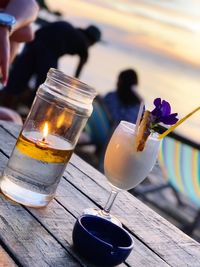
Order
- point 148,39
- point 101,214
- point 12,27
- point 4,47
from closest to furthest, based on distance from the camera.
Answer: point 101,214 < point 4,47 < point 12,27 < point 148,39

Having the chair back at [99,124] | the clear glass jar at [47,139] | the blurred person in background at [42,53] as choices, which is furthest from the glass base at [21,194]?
the blurred person in background at [42,53]

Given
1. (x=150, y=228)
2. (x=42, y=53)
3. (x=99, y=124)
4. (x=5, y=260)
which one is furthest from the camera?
(x=42, y=53)

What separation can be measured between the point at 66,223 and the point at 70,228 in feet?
0.08

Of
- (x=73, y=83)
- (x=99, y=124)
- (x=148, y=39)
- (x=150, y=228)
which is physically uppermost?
(x=73, y=83)

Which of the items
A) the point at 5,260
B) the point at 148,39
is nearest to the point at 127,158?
the point at 5,260

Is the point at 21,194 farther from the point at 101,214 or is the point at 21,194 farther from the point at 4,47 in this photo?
the point at 4,47

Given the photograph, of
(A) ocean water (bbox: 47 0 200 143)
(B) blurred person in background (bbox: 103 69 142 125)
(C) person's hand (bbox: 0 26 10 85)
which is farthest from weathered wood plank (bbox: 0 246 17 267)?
(A) ocean water (bbox: 47 0 200 143)

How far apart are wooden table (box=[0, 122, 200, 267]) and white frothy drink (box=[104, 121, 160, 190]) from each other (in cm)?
16

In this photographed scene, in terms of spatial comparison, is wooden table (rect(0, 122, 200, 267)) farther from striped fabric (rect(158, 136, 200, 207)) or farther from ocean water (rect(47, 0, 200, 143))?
ocean water (rect(47, 0, 200, 143))

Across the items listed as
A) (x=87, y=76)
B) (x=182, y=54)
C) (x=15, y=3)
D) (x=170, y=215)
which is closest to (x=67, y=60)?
(x=87, y=76)

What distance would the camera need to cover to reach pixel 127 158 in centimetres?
119

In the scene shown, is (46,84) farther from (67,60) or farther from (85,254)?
(67,60)

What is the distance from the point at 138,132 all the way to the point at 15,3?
50.1 inches

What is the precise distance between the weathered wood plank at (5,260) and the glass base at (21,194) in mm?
227
